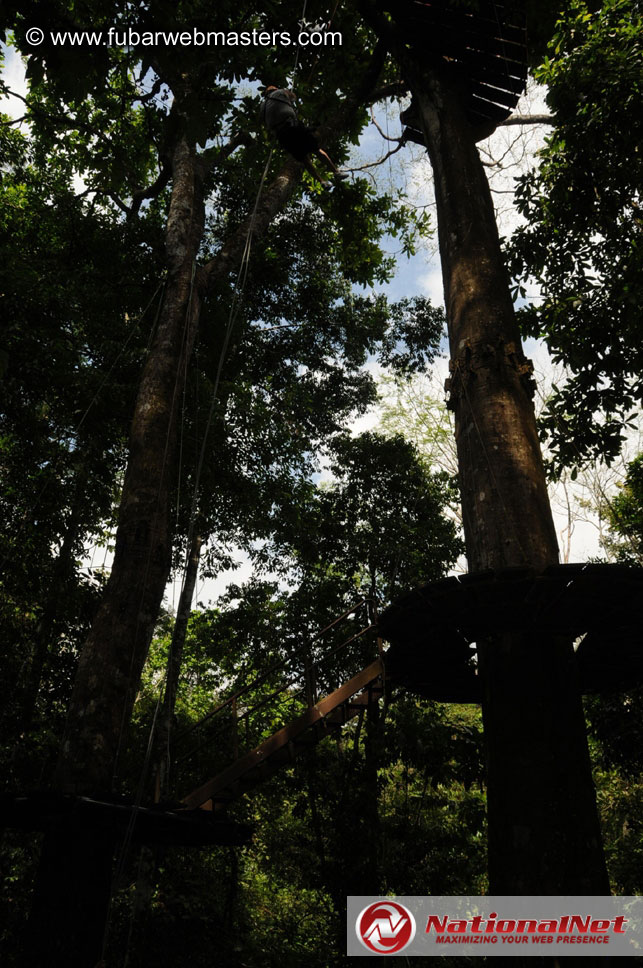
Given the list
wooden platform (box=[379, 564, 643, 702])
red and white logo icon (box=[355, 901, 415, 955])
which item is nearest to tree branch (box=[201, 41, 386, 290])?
wooden platform (box=[379, 564, 643, 702])

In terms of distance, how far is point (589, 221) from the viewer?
8.04 metres

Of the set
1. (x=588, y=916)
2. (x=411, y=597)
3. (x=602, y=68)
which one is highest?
(x=602, y=68)

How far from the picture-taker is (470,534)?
4.27 m

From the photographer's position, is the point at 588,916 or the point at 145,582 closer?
the point at 588,916

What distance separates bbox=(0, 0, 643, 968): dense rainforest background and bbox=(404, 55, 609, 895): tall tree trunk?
6.63 feet

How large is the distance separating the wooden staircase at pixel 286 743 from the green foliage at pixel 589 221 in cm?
405

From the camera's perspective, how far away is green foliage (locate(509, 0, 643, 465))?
6.71 meters

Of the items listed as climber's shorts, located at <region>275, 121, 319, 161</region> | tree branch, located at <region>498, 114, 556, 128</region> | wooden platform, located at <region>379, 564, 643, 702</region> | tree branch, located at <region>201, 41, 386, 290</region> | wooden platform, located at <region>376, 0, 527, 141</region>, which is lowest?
wooden platform, located at <region>379, 564, 643, 702</region>

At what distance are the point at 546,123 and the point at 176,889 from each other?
15.4 metres

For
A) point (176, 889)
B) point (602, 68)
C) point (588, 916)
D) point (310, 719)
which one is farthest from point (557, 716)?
point (176, 889)

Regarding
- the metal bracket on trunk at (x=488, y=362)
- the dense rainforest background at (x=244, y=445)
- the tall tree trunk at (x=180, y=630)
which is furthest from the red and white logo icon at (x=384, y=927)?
the metal bracket on trunk at (x=488, y=362)

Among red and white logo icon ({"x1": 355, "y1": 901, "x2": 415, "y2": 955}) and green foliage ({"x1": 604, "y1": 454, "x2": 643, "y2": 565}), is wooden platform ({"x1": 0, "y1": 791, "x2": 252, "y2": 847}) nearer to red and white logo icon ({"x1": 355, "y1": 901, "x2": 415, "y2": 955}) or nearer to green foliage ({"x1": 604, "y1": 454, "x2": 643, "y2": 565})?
red and white logo icon ({"x1": 355, "y1": 901, "x2": 415, "y2": 955})

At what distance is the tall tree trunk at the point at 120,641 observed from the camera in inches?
165

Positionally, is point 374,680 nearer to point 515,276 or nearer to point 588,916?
point 588,916
